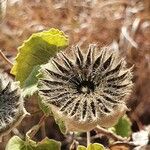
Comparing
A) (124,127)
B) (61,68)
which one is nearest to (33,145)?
(61,68)

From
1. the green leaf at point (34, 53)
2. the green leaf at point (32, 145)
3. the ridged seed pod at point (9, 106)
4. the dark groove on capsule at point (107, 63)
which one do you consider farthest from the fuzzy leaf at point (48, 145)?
the dark groove on capsule at point (107, 63)

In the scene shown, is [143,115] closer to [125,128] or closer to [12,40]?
[125,128]

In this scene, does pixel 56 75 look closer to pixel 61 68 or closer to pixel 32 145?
pixel 61 68

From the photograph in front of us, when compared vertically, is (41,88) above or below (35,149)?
above

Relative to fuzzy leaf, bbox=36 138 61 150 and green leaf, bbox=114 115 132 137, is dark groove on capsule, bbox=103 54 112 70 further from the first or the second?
green leaf, bbox=114 115 132 137

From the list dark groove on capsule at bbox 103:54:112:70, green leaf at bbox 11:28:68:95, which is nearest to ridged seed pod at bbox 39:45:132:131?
dark groove on capsule at bbox 103:54:112:70

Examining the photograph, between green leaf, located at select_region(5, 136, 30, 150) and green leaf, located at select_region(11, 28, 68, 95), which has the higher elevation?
green leaf, located at select_region(11, 28, 68, 95)

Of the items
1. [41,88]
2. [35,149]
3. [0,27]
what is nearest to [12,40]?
[0,27]
